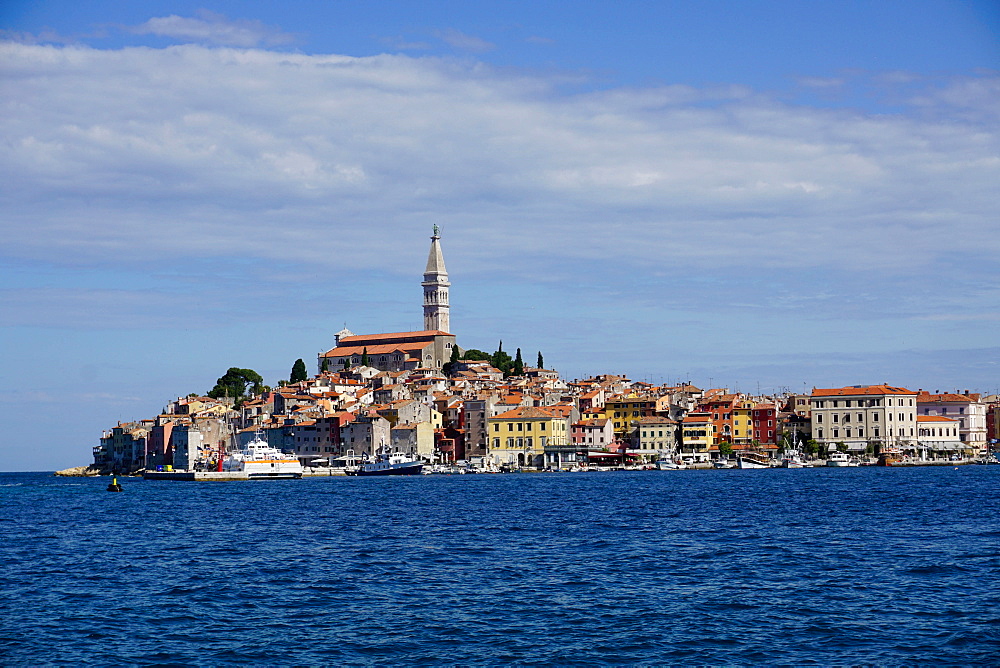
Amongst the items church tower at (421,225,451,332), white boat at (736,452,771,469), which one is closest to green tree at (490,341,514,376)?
church tower at (421,225,451,332)

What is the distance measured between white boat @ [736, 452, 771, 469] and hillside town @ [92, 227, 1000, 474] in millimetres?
1397

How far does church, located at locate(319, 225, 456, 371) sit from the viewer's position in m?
150

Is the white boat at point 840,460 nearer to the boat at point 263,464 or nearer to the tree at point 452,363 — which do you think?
the boat at point 263,464

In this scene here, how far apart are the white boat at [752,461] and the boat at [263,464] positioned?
123ft

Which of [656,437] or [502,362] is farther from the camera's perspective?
[502,362]

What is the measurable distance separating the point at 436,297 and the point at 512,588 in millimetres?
146140

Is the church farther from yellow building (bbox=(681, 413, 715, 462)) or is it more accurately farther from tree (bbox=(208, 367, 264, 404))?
yellow building (bbox=(681, 413, 715, 462))

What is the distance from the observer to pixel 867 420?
10950cm

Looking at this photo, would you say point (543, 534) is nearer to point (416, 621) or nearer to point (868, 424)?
point (416, 621)

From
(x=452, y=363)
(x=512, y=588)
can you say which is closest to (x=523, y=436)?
(x=452, y=363)

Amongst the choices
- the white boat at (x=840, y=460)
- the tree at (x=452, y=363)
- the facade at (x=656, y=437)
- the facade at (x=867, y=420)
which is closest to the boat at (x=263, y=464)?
the facade at (x=656, y=437)

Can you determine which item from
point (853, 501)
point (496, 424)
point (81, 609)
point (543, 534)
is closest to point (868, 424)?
point (496, 424)

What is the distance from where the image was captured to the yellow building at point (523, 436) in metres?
106

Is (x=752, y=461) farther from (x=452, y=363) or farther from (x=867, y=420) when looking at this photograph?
(x=452, y=363)
